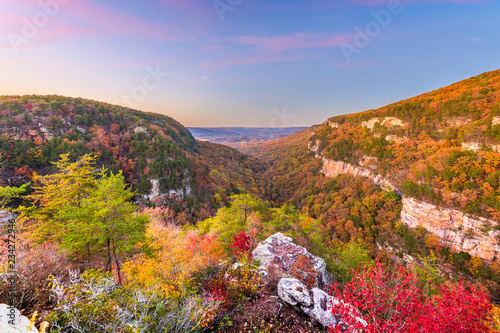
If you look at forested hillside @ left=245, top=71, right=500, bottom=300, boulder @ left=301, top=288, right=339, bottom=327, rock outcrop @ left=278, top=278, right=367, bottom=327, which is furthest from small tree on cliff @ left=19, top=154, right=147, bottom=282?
forested hillside @ left=245, top=71, right=500, bottom=300

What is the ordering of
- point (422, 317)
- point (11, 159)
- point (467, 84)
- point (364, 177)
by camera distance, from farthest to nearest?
point (364, 177), point (467, 84), point (11, 159), point (422, 317)

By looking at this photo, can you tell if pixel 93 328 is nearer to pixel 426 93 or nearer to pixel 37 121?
pixel 37 121

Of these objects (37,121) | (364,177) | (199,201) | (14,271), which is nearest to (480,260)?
(364,177)

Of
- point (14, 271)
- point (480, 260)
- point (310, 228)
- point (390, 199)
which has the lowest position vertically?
point (480, 260)

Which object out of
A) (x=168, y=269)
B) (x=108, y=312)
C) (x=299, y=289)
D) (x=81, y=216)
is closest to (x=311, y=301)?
(x=299, y=289)

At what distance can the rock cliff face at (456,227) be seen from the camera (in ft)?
117

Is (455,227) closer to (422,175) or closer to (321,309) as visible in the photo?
(422,175)

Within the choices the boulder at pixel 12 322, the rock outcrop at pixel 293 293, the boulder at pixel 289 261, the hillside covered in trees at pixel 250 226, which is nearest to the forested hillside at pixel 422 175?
the hillside covered in trees at pixel 250 226

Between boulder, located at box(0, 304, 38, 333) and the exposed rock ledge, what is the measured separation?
62.1 meters

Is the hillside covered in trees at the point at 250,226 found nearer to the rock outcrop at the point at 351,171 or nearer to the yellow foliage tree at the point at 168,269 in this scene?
the yellow foliage tree at the point at 168,269

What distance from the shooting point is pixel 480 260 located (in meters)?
36.1

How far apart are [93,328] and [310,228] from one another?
18238 mm

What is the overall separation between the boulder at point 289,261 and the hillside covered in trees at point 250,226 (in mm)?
90

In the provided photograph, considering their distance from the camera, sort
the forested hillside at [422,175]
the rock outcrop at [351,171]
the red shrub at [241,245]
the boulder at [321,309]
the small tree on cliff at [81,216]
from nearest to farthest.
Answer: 1. the boulder at [321,309]
2. the small tree on cliff at [81,216]
3. the red shrub at [241,245]
4. the forested hillside at [422,175]
5. the rock outcrop at [351,171]
